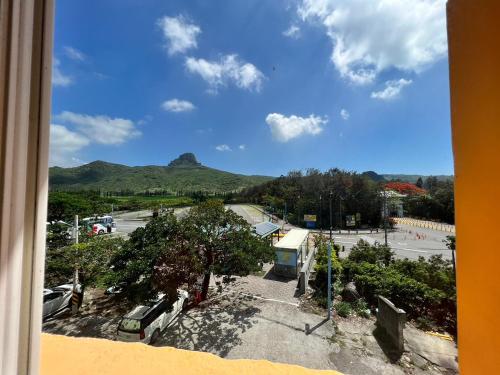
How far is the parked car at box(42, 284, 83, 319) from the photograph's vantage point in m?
5.62

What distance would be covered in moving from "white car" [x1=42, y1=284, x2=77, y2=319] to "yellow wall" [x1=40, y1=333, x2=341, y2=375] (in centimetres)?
603

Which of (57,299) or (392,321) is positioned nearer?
(392,321)

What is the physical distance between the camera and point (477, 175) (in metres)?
0.39

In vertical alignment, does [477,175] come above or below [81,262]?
above

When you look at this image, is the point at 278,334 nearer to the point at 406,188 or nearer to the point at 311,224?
the point at 406,188

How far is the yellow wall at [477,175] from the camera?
38 centimetres

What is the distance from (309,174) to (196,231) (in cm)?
2455

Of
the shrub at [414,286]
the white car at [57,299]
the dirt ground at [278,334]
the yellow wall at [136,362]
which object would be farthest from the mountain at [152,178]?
the yellow wall at [136,362]

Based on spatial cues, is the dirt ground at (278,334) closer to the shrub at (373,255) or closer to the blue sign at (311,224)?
the shrub at (373,255)

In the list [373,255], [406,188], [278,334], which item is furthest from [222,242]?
[406,188]

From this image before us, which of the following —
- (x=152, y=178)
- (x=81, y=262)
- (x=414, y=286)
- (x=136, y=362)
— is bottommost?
(x=414, y=286)

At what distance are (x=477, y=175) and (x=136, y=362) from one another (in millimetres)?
1185

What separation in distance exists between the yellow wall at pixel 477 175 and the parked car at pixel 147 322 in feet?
17.5

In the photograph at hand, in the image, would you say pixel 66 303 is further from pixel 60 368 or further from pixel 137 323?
pixel 60 368
